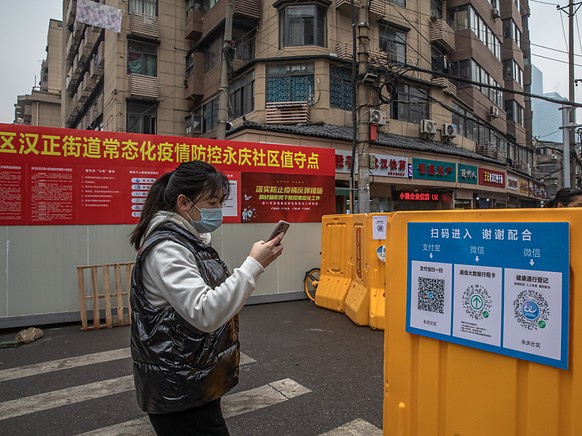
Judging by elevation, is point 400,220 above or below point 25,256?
above

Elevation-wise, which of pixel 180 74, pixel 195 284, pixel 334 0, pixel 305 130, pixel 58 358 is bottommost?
pixel 58 358

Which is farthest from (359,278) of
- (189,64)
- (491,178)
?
(189,64)

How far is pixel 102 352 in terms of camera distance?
5348 millimetres

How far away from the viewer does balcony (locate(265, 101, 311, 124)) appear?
16.0 m

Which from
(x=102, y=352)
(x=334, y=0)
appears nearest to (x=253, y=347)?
(x=102, y=352)

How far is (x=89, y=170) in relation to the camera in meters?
6.85

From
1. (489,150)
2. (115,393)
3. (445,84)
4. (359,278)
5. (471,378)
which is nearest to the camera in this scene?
(471,378)

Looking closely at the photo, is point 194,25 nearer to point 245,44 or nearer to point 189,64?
point 189,64

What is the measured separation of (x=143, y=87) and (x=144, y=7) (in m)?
4.34

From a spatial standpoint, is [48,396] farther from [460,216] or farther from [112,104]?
[112,104]

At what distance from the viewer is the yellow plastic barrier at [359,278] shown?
6.57 m

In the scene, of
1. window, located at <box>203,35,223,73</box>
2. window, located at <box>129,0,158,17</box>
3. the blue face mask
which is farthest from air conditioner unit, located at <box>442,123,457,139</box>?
the blue face mask

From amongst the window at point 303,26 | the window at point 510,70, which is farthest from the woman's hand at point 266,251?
the window at point 510,70

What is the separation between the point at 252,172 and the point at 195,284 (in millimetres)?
6798
